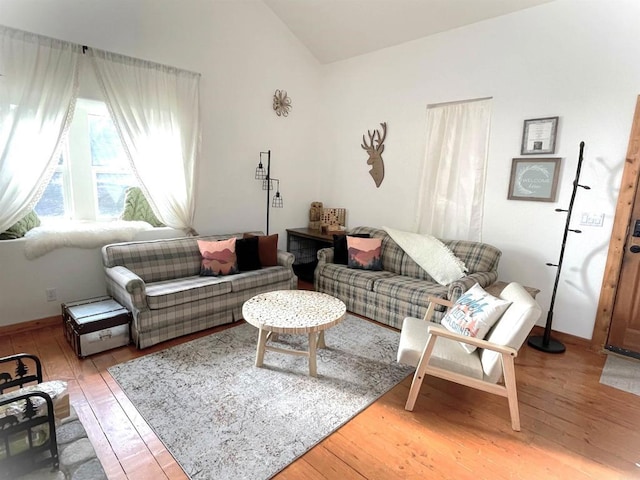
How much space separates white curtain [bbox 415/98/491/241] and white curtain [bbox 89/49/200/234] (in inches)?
105

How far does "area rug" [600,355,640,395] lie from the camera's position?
2.53 m

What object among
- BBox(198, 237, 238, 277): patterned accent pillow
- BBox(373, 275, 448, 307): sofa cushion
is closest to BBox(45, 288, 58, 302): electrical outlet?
BBox(198, 237, 238, 277): patterned accent pillow

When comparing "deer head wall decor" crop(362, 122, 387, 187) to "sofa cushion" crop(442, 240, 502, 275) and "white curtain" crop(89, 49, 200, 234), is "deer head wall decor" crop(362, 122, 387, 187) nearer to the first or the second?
"sofa cushion" crop(442, 240, 502, 275)

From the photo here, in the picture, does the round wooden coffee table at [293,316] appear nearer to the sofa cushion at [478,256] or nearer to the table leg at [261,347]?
the table leg at [261,347]

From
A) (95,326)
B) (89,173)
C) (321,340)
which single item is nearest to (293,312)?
(321,340)

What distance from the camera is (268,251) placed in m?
3.82

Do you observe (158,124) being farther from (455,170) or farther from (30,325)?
(455,170)

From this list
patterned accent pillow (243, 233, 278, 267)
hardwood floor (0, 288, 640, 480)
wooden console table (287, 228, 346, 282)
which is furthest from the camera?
wooden console table (287, 228, 346, 282)

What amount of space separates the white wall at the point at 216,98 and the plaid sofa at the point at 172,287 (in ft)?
1.59

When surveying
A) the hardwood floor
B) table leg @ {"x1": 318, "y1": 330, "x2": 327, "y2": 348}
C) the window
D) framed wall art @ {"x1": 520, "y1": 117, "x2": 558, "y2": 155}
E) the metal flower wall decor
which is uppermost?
the metal flower wall decor

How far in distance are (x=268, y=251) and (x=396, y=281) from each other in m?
1.43

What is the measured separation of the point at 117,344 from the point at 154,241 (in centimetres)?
106

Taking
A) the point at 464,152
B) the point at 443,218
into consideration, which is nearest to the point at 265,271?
the point at 443,218

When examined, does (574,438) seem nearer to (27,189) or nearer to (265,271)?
(265,271)
